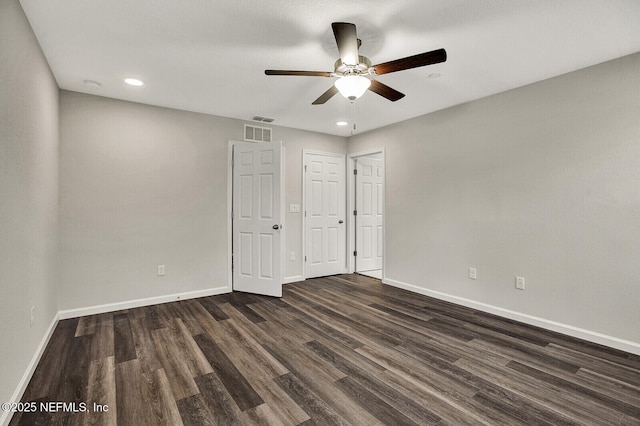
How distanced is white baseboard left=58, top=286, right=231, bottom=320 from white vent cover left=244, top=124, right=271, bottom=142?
86.9 inches

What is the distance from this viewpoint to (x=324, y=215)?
529cm

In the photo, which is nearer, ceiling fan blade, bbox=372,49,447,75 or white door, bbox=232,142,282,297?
ceiling fan blade, bbox=372,49,447,75

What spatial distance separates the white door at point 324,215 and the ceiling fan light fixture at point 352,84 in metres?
2.78

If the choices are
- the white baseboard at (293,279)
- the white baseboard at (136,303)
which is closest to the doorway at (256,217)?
the white baseboard at (136,303)

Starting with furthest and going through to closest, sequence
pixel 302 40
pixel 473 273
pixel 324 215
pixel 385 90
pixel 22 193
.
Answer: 1. pixel 324 215
2. pixel 473 273
3. pixel 385 90
4. pixel 302 40
5. pixel 22 193

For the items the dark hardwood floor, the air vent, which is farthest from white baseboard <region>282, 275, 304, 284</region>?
the air vent

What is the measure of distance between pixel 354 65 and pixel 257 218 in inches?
104

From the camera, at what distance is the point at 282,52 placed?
2533 mm

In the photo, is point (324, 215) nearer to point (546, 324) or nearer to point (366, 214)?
point (366, 214)

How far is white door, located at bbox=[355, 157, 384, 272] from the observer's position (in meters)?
5.62

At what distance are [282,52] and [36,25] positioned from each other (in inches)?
67.9

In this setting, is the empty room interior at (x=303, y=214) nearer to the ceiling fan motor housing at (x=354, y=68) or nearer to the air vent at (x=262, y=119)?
the ceiling fan motor housing at (x=354, y=68)

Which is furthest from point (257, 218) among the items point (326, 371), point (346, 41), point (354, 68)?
point (346, 41)

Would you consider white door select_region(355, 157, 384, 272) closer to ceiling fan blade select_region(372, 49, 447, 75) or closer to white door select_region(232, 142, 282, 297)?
white door select_region(232, 142, 282, 297)
